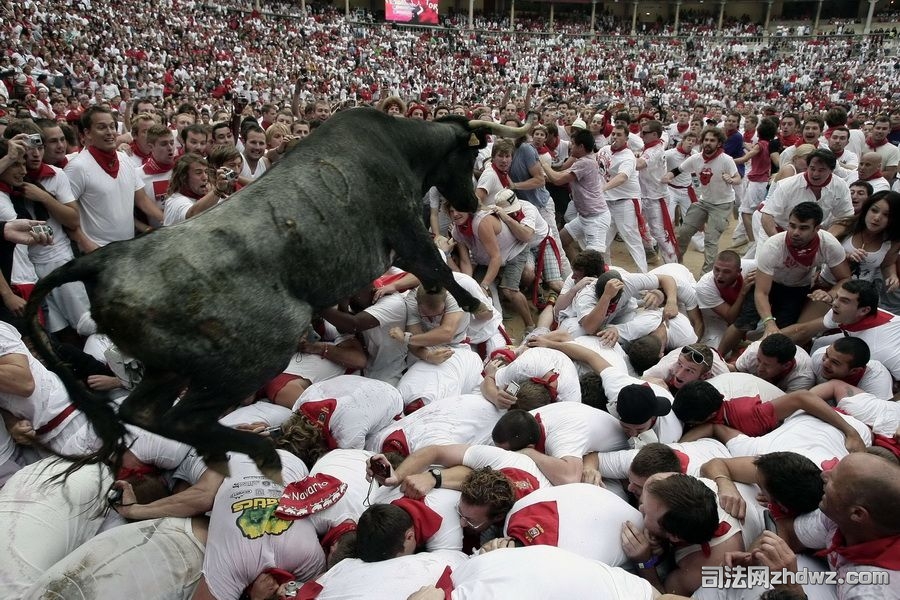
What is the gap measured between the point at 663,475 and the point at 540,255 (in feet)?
14.5

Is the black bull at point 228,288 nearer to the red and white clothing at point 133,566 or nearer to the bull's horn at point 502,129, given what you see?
the red and white clothing at point 133,566

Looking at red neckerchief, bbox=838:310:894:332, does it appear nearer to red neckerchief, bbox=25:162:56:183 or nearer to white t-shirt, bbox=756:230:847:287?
white t-shirt, bbox=756:230:847:287

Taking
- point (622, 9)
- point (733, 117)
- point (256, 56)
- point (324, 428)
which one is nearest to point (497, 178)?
point (324, 428)

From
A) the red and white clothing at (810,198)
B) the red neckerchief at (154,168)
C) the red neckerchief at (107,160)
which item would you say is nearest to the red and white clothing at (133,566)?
the red neckerchief at (107,160)

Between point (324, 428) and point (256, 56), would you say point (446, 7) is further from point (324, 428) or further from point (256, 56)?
point (324, 428)

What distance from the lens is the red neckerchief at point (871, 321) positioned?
14.8 ft

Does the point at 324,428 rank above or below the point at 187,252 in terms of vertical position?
below

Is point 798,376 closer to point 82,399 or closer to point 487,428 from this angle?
point 487,428

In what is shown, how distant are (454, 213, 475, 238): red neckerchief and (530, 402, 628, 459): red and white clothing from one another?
8.54 feet

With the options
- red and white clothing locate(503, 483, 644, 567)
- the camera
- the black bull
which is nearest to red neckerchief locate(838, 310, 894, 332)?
red and white clothing locate(503, 483, 644, 567)

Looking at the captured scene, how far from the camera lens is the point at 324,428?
370 cm

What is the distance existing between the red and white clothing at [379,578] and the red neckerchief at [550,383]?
1700 millimetres

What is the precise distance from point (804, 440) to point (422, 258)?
2530 millimetres

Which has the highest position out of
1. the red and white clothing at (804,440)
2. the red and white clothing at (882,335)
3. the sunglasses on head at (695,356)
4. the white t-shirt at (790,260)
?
the white t-shirt at (790,260)
